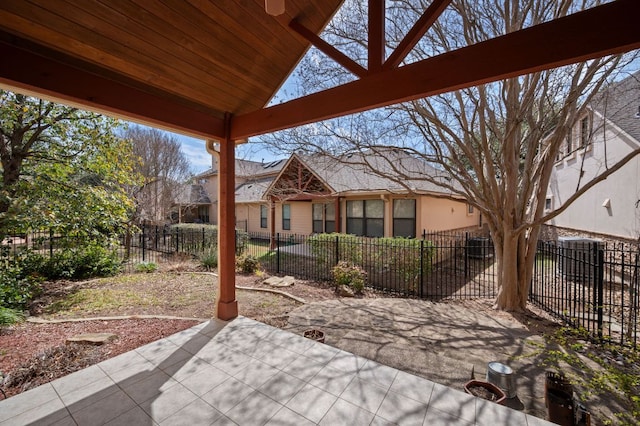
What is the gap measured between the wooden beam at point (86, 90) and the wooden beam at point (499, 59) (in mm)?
1711

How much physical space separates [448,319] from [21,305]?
8069 millimetres

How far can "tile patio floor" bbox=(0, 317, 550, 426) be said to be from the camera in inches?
91.5

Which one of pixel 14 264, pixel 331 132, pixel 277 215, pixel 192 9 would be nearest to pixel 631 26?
pixel 192 9

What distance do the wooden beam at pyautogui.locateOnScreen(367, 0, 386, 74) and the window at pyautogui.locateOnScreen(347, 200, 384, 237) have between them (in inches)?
350

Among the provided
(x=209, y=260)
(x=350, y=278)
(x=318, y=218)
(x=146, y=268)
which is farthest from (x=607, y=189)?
(x=146, y=268)

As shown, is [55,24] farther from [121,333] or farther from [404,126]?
[404,126]

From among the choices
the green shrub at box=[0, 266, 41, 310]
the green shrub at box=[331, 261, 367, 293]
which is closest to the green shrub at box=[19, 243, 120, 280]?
the green shrub at box=[0, 266, 41, 310]

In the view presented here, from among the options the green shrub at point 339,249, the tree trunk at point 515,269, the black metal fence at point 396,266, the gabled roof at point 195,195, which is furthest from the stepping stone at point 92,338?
the gabled roof at point 195,195

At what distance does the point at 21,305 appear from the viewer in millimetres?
5121

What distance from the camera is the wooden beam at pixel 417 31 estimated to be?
240 centimetres

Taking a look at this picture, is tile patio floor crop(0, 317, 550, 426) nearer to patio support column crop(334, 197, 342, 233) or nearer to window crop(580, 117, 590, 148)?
window crop(580, 117, 590, 148)

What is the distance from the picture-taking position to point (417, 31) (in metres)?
2.46

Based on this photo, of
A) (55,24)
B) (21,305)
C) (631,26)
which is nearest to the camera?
(631,26)

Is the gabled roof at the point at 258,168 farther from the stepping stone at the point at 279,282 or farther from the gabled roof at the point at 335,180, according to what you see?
the stepping stone at the point at 279,282
